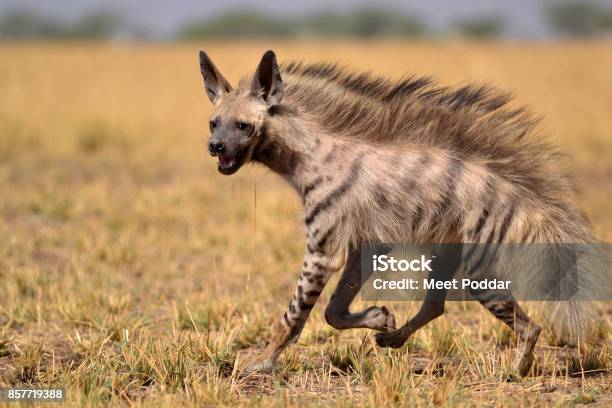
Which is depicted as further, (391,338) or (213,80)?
(391,338)

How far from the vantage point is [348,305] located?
4.80m

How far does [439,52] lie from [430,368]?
17.6 m

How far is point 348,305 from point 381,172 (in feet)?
2.48

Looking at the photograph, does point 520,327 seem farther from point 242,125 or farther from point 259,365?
point 242,125

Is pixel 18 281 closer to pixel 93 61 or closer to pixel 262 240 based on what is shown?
pixel 262 240

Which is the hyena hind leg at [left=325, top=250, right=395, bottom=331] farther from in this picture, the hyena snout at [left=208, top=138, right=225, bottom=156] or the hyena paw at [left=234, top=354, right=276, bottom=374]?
the hyena snout at [left=208, top=138, right=225, bottom=156]

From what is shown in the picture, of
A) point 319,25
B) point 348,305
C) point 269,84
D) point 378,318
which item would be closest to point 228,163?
point 269,84

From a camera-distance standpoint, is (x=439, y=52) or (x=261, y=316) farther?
(x=439, y=52)

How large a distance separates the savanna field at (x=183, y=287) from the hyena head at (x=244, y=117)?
541 millimetres

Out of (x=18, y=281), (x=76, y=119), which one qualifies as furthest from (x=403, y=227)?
(x=76, y=119)

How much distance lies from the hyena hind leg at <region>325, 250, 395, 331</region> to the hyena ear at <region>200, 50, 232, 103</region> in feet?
3.63

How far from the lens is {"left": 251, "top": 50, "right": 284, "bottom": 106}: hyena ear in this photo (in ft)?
15.0

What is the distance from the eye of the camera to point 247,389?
14.5 feet

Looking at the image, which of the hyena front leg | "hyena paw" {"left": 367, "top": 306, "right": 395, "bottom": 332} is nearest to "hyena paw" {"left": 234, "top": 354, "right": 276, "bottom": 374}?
the hyena front leg
